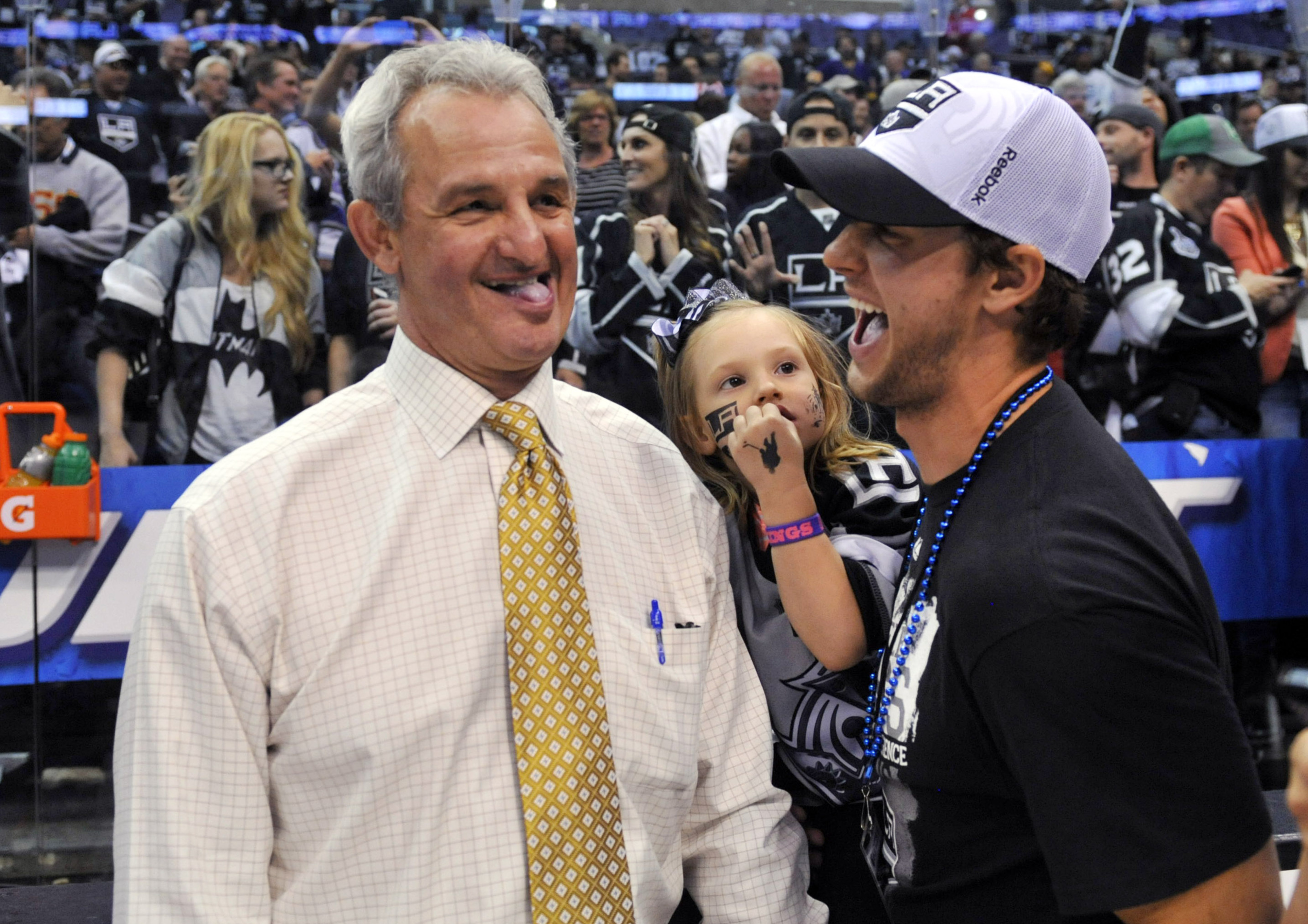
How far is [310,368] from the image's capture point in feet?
11.8

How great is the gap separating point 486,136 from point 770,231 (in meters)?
2.40

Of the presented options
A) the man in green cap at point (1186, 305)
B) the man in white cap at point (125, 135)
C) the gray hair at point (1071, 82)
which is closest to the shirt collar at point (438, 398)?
the man in white cap at point (125, 135)

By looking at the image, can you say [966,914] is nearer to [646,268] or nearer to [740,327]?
[740,327]

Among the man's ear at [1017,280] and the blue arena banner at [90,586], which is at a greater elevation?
the man's ear at [1017,280]

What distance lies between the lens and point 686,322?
204 centimetres

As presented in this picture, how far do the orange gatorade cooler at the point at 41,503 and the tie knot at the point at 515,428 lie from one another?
7.30ft

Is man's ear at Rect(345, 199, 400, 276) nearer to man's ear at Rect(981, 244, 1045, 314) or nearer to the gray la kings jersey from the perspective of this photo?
the gray la kings jersey

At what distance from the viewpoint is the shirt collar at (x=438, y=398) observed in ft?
5.20

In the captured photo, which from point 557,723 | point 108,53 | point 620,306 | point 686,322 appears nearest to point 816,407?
point 686,322

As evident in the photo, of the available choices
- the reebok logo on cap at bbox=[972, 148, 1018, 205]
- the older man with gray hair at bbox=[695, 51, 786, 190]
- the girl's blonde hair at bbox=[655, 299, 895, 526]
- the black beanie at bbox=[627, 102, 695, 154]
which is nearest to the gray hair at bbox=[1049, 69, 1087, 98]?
the older man with gray hair at bbox=[695, 51, 786, 190]

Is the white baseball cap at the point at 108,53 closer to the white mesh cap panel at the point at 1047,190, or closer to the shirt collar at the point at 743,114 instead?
the shirt collar at the point at 743,114

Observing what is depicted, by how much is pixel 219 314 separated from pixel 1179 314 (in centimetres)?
308

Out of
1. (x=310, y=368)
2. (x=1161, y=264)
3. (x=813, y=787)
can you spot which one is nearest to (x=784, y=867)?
(x=813, y=787)

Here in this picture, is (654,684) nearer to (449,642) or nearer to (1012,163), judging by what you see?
(449,642)
